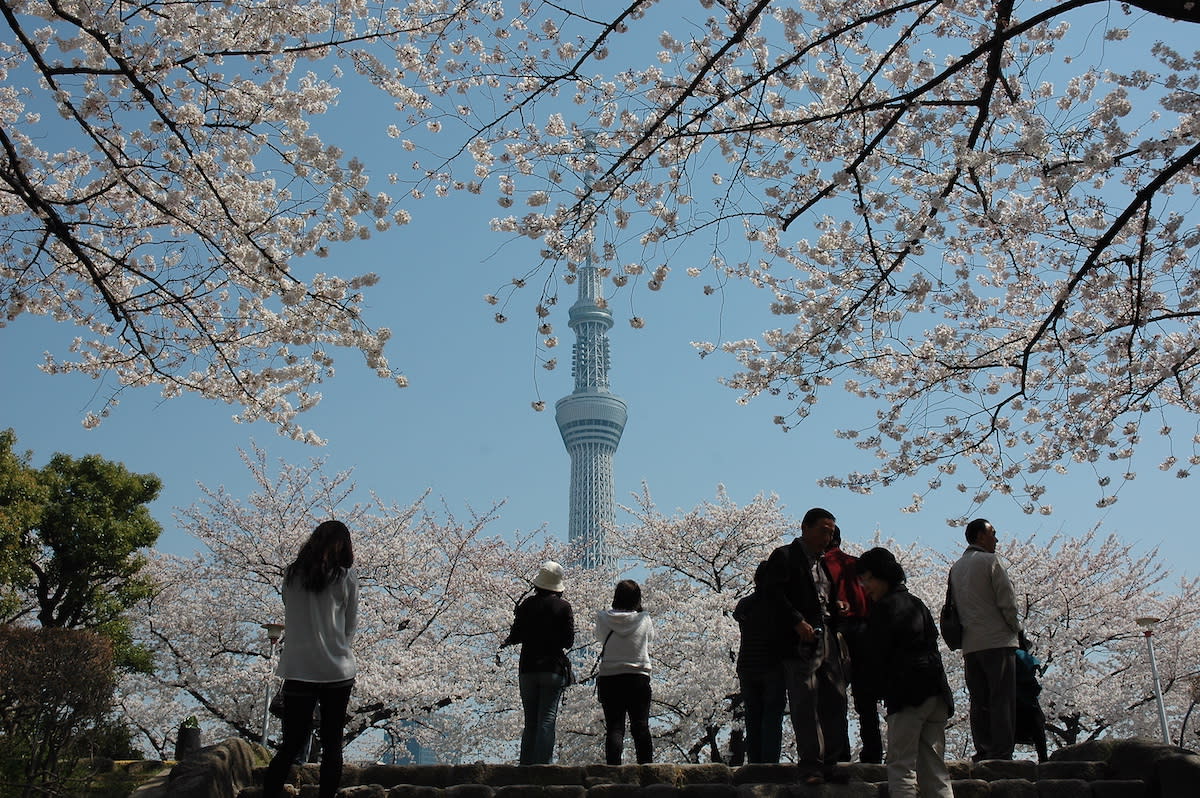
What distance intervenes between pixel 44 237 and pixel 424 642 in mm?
9488

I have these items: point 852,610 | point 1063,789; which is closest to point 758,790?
point 852,610

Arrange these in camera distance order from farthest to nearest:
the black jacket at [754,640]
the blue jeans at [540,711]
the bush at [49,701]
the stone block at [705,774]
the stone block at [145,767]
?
the stone block at [145,767] → the bush at [49,701] → the blue jeans at [540,711] → the black jacket at [754,640] → the stone block at [705,774]

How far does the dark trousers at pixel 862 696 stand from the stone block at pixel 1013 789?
0.77m

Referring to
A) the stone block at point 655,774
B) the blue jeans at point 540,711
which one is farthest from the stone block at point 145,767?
the stone block at point 655,774

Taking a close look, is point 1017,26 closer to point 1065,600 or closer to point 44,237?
point 44,237

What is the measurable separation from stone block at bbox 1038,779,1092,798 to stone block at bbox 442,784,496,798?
2328 millimetres

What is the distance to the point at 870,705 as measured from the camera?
4867mm

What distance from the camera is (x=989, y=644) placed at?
477 centimetres

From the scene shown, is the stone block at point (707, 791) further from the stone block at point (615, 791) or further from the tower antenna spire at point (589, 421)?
the tower antenna spire at point (589, 421)

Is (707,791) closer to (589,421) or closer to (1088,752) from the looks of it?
(1088,752)

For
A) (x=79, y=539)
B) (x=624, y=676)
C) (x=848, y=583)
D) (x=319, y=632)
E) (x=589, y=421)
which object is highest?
(x=589, y=421)

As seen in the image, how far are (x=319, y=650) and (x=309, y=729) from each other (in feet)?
1.09

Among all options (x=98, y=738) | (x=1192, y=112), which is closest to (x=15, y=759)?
(x=98, y=738)

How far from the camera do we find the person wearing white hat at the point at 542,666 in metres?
5.09
